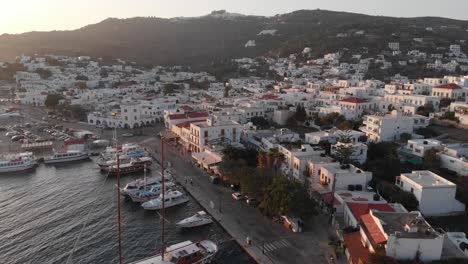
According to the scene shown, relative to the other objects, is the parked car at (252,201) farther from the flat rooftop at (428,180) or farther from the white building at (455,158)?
the white building at (455,158)

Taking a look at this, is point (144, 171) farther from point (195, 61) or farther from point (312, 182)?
point (195, 61)

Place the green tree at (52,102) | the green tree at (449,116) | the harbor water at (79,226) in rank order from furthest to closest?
the green tree at (52,102) → the green tree at (449,116) → the harbor water at (79,226)

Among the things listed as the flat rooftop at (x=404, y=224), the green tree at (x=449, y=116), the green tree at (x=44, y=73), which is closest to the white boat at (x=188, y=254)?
→ the flat rooftop at (x=404, y=224)

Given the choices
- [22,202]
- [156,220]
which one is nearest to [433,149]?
[156,220]

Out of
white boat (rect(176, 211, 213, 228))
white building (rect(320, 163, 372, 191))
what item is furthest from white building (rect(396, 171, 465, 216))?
white boat (rect(176, 211, 213, 228))

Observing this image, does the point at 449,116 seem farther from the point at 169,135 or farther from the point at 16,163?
the point at 16,163

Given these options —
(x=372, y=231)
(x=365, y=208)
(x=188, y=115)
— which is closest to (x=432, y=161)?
(x=365, y=208)
